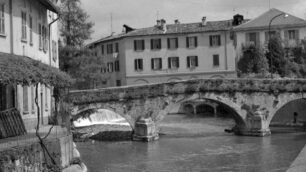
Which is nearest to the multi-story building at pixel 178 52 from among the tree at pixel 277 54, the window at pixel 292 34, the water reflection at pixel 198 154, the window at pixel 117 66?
the window at pixel 117 66

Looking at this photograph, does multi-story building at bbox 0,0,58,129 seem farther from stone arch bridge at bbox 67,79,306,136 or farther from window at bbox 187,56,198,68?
window at bbox 187,56,198,68

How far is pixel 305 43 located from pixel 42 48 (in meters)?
41.6

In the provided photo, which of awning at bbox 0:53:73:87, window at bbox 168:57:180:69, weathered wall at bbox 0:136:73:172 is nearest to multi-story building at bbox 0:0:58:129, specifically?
awning at bbox 0:53:73:87

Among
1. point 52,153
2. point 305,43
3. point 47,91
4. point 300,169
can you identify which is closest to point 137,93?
point 47,91

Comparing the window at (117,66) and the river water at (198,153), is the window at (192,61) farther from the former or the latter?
the river water at (198,153)

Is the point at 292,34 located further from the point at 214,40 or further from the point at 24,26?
the point at 24,26

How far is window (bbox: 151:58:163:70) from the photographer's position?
210 ft

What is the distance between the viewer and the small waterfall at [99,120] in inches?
1818

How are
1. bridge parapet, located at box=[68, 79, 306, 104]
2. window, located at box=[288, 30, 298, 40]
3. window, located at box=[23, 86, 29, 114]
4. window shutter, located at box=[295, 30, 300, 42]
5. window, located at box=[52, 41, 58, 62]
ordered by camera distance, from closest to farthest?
window, located at box=[23, 86, 29, 114] → window, located at box=[52, 41, 58, 62] → bridge parapet, located at box=[68, 79, 306, 104] → window shutter, located at box=[295, 30, 300, 42] → window, located at box=[288, 30, 298, 40]

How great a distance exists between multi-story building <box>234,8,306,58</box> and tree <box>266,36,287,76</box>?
1.00 m

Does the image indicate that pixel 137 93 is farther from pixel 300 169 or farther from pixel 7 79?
pixel 300 169

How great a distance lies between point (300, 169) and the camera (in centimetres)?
1128

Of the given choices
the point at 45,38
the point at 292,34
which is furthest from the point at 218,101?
the point at 292,34

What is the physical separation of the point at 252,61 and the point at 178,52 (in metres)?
8.90
